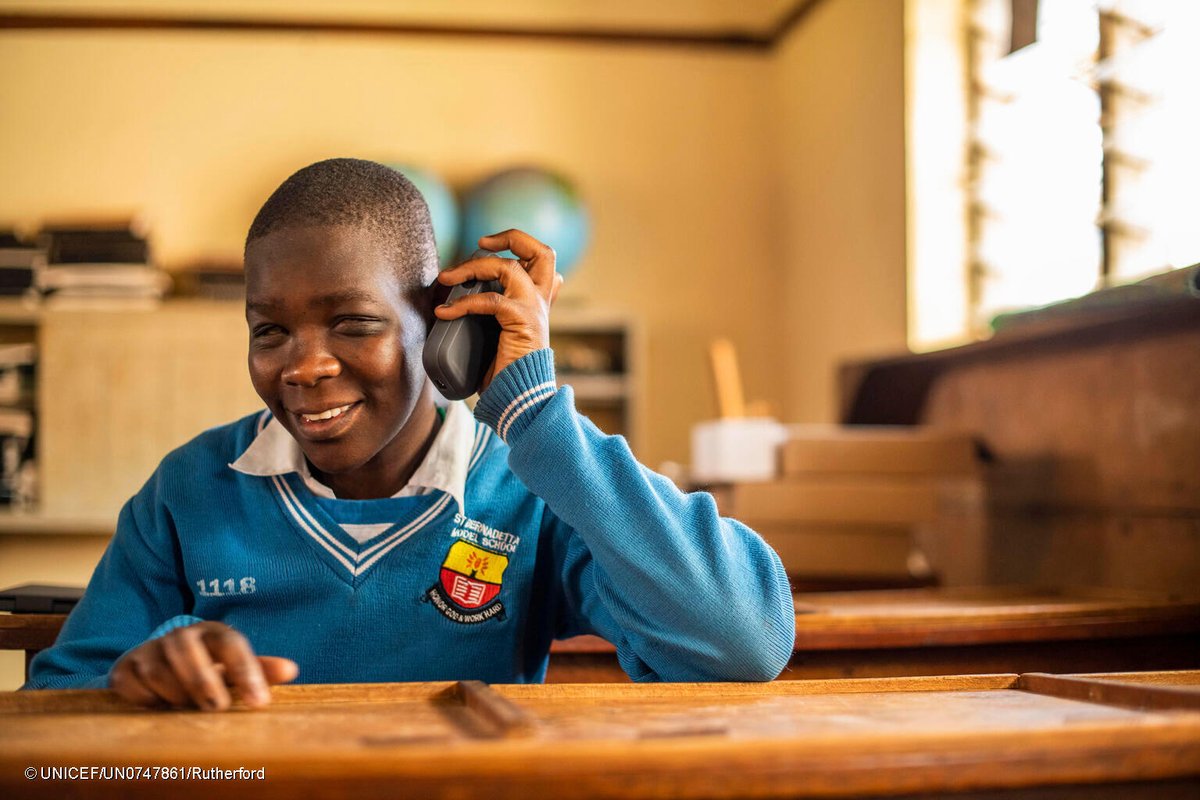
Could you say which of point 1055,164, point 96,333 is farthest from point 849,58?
point 96,333

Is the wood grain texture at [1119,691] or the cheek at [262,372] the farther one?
the cheek at [262,372]

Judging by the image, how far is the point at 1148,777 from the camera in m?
0.69

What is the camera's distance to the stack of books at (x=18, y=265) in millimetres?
4891

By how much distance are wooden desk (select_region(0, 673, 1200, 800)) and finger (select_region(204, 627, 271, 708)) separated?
0.05ft

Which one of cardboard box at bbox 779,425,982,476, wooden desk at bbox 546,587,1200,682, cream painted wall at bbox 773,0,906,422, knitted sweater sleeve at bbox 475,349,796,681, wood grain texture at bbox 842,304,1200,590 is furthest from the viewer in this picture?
cream painted wall at bbox 773,0,906,422

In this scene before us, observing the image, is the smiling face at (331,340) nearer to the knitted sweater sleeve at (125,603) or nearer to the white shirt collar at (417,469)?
the white shirt collar at (417,469)

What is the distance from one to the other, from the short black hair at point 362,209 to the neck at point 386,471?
16 centimetres

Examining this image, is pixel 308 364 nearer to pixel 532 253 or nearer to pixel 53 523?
pixel 532 253

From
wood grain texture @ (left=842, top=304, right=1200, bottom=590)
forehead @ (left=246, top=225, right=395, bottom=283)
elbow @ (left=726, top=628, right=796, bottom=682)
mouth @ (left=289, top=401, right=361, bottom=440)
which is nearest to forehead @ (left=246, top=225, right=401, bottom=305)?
forehead @ (left=246, top=225, right=395, bottom=283)

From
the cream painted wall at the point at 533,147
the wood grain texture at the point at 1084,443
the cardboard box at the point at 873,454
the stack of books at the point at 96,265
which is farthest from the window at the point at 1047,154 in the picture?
the stack of books at the point at 96,265

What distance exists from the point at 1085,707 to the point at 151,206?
202 inches

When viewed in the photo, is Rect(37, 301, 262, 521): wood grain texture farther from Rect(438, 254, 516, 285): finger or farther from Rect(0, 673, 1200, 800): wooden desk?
Rect(0, 673, 1200, 800): wooden desk

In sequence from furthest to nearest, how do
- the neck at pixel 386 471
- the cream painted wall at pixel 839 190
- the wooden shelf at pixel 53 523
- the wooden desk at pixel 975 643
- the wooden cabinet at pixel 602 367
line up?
the wooden cabinet at pixel 602 367
the wooden shelf at pixel 53 523
the cream painted wall at pixel 839 190
the wooden desk at pixel 975 643
the neck at pixel 386 471

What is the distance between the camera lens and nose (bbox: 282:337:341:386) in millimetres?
1142
